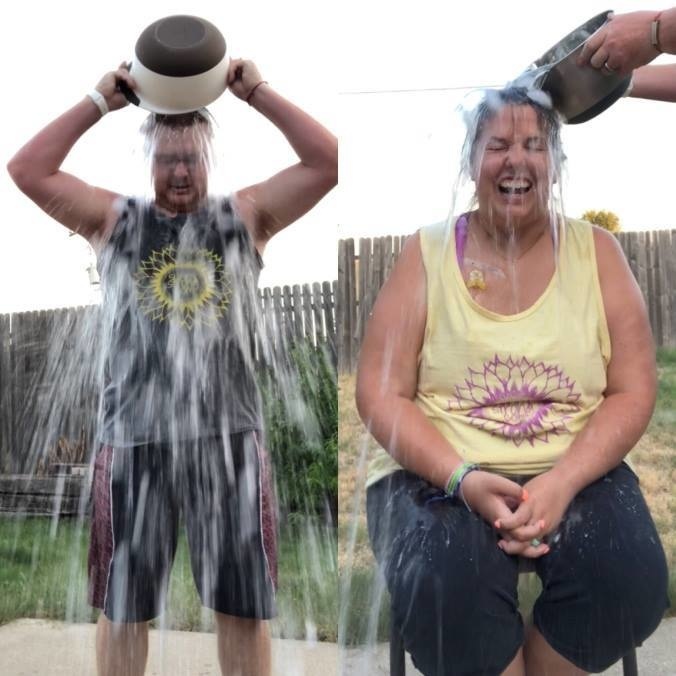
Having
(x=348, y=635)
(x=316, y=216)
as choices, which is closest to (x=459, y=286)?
(x=316, y=216)

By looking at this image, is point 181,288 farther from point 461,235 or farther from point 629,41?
point 629,41

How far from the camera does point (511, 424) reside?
2504 mm

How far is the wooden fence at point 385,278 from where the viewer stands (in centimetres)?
266

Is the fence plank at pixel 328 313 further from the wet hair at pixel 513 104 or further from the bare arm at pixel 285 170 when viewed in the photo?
the wet hair at pixel 513 104

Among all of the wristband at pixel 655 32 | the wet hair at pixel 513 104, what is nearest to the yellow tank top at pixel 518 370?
the wet hair at pixel 513 104

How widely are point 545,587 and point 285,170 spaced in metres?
1.15

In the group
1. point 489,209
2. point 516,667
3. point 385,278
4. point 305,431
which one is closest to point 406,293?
point 385,278

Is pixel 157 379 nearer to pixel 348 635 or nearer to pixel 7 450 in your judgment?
pixel 7 450

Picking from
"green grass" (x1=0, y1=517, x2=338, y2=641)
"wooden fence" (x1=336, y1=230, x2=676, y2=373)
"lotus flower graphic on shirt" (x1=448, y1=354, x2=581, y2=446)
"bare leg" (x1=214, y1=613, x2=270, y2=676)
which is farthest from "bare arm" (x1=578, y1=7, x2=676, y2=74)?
"bare leg" (x1=214, y1=613, x2=270, y2=676)

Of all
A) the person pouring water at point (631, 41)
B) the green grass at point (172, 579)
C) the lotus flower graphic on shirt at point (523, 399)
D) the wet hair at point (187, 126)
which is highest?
the person pouring water at point (631, 41)

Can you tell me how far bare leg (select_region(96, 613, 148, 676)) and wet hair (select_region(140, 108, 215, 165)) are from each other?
3.78 ft

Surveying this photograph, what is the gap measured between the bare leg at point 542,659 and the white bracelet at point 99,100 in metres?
1.54

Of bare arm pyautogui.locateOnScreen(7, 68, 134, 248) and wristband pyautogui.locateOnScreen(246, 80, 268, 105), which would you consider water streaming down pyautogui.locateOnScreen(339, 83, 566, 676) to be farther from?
bare arm pyautogui.locateOnScreen(7, 68, 134, 248)

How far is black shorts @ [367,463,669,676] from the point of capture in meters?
2.35
